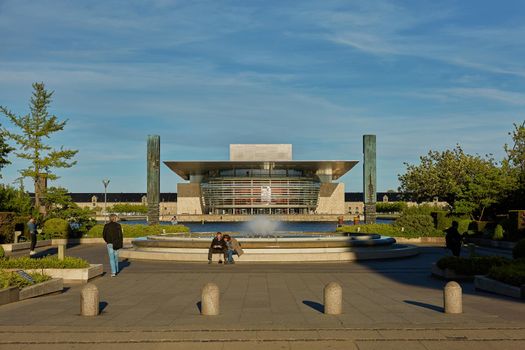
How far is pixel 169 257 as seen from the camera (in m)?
26.0

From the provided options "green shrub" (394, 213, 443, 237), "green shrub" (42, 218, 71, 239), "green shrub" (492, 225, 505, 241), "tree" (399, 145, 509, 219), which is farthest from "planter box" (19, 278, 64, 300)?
"tree" (399, 145, 509, 219)

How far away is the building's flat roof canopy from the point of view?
462ft

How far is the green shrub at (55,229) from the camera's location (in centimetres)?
3984

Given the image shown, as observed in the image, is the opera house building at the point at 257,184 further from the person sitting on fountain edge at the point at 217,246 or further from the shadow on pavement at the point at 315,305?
the shadow on pavement at the point at 315,305

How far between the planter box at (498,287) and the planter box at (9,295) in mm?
11123

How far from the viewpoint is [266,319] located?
37.7 ft

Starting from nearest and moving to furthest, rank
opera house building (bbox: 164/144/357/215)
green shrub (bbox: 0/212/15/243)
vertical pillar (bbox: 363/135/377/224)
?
1. green shrub (bbox: 0/212/15/243)
2. vertical pillar (bbox: 363/135/377/224)
3. opera house building (bbox: 164/144/357/215)

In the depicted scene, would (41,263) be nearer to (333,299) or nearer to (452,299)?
(333,299)

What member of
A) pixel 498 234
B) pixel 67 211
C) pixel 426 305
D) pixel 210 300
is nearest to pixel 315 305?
pixel 426 305

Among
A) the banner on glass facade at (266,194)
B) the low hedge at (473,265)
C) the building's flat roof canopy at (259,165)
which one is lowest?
the low hedge at (473,265)

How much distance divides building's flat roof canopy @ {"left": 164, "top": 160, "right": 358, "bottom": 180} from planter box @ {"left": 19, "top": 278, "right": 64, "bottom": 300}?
12401 centimetres

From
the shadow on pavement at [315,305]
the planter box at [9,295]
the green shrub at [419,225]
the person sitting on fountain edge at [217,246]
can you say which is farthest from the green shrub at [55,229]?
the shadow on pavement at [315,305]

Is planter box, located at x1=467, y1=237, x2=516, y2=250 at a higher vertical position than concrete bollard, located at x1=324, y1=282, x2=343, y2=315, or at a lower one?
lower

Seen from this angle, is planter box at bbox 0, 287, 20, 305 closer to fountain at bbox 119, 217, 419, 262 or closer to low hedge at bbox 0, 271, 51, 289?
low hedge at bbox 0, 271, 51, 289
